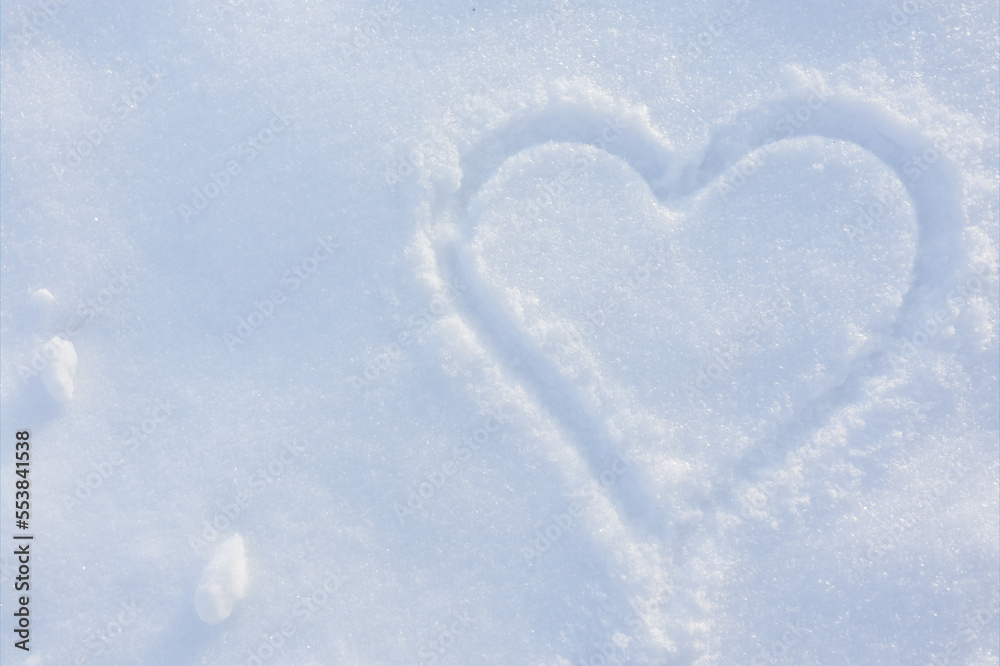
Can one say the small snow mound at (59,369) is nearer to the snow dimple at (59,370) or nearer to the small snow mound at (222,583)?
the snow dimple at (59,370)

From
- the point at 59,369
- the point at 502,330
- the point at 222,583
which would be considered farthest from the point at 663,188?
the point at 59,369

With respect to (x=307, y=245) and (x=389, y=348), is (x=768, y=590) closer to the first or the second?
(x=389, y=348)

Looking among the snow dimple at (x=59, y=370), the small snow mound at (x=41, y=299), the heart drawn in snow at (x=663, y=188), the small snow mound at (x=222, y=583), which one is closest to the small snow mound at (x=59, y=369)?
the snow dimple at (x=59, y=370)

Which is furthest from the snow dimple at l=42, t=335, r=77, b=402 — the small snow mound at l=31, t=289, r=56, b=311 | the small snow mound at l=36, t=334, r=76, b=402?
the small snow mound at l=31, t=289, r=56, b=311

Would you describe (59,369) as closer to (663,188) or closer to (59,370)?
(59,370)

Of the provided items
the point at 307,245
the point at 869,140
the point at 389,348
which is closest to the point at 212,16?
the point at 307,245

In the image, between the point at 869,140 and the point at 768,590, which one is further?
the point at 869,140
